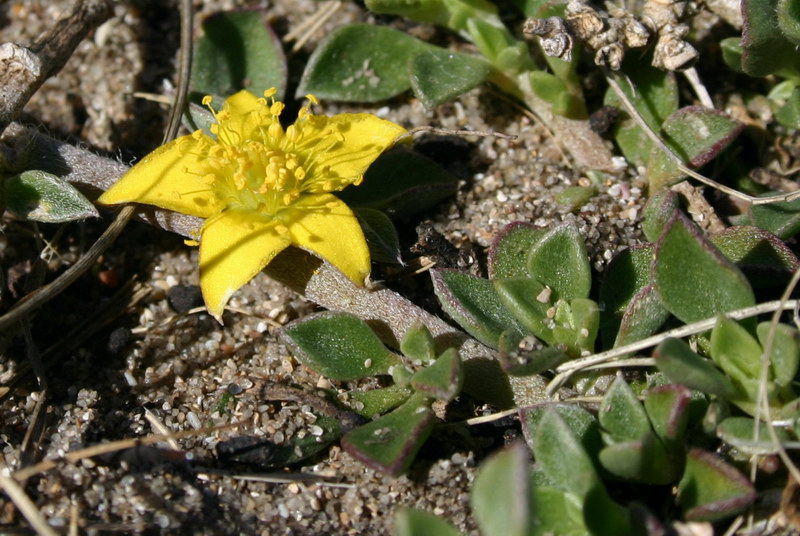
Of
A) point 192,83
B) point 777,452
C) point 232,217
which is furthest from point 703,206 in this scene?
point 192,83

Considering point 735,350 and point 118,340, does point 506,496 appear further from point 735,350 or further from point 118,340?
point 118,340

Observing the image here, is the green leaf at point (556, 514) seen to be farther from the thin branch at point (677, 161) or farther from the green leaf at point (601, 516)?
the thin branch at point (677, 161)

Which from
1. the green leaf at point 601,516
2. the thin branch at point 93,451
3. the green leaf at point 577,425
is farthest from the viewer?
the green leaf at point 577,425

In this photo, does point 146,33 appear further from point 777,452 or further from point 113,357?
point 777,452

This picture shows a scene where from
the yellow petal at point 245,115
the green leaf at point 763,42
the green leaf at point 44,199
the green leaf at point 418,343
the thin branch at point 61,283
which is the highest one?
the green leaf at point 763,42

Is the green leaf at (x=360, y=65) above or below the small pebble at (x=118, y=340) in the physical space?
above

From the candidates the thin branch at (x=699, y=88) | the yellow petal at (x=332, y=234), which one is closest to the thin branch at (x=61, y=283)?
the yellow petal at (x=332, y=234)

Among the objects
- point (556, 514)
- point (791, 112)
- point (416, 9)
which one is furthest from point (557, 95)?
point (556, 514)
